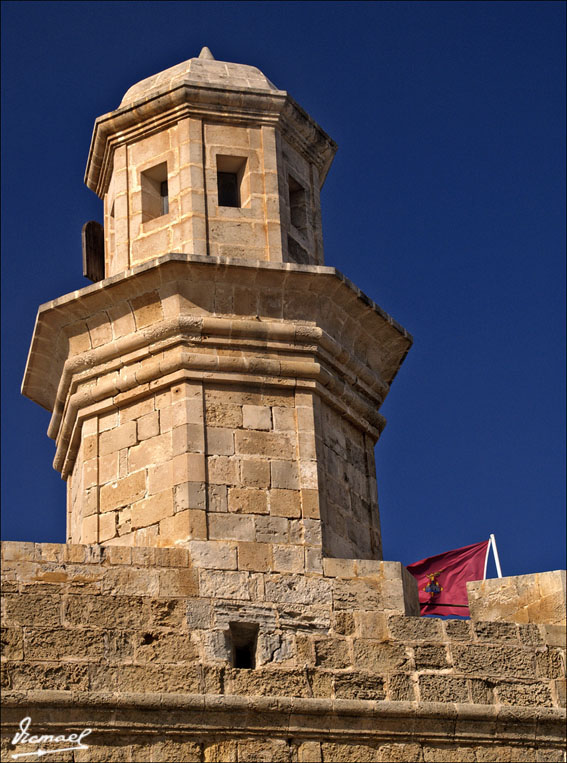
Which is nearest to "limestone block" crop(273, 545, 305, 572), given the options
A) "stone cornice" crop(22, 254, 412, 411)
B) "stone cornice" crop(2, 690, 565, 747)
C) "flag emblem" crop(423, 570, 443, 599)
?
"stone cornice" crop(2, 690, 565, 747)

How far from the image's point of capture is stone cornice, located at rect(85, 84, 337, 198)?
1484cm

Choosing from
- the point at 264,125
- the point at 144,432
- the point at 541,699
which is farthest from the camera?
the point at 264,125

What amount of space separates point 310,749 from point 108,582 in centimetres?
178

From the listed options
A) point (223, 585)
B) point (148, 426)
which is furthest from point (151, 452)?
point (223, 585)

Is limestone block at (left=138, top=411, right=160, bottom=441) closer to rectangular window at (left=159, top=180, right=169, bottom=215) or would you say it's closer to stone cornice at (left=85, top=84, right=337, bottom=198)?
rectangular window at (left=159, top=180, right=169, bottom=215)

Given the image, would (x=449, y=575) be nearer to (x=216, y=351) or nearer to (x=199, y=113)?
(x=216, y=351)

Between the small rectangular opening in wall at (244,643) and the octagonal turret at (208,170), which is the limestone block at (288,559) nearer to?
the small rectangular opening in wall at (244,643)

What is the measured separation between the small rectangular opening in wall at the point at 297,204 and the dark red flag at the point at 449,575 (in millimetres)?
3483

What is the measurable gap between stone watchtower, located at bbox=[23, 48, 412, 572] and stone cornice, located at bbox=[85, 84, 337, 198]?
0.05 feet

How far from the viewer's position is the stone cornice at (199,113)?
14836 mm

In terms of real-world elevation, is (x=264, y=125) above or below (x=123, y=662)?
above

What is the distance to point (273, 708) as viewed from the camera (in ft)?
40.1

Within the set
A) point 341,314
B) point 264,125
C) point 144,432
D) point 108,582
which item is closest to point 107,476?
point 144,432

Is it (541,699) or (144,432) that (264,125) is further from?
(541,699)
